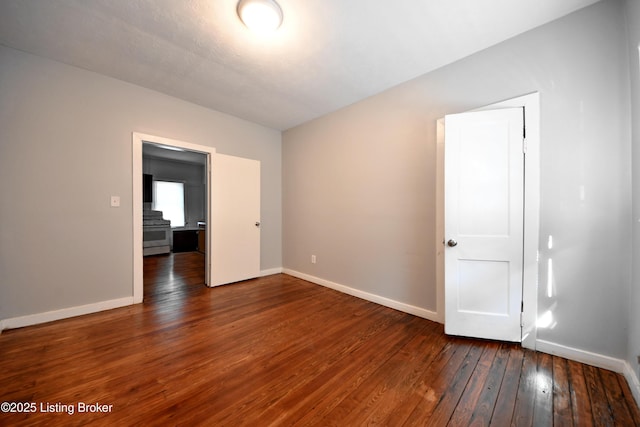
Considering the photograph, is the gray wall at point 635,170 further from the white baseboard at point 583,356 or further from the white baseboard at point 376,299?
the white baseboard at point 376,299

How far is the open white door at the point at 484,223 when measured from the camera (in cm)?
195

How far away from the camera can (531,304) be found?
1902 millimetres

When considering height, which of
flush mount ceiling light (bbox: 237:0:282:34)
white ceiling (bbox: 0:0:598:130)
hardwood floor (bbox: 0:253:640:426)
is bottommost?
hardwood floor (bbox: 0:253:640:426)

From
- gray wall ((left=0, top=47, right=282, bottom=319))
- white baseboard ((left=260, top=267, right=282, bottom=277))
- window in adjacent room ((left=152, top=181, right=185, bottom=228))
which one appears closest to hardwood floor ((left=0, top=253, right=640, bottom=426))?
gray wall ((left=0, top=47, right=282, bottom=319))

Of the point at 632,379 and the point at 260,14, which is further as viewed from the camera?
the point at 260,14

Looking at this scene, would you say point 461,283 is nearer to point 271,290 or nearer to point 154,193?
point 271,290

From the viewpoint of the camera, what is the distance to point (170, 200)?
24.3 feet

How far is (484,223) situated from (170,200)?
27.1 feet

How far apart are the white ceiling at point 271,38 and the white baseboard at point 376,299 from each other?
8.48ft

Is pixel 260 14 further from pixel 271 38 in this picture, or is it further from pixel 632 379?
pixel 632 379

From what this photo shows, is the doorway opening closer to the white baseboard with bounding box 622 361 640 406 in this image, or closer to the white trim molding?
the white trim molding

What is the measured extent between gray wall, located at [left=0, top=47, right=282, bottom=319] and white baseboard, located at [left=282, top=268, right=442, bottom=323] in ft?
7.94

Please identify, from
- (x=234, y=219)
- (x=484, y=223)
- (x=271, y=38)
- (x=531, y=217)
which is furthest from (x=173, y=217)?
(x=531, y=217)

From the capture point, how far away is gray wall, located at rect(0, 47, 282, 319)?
2205mm
